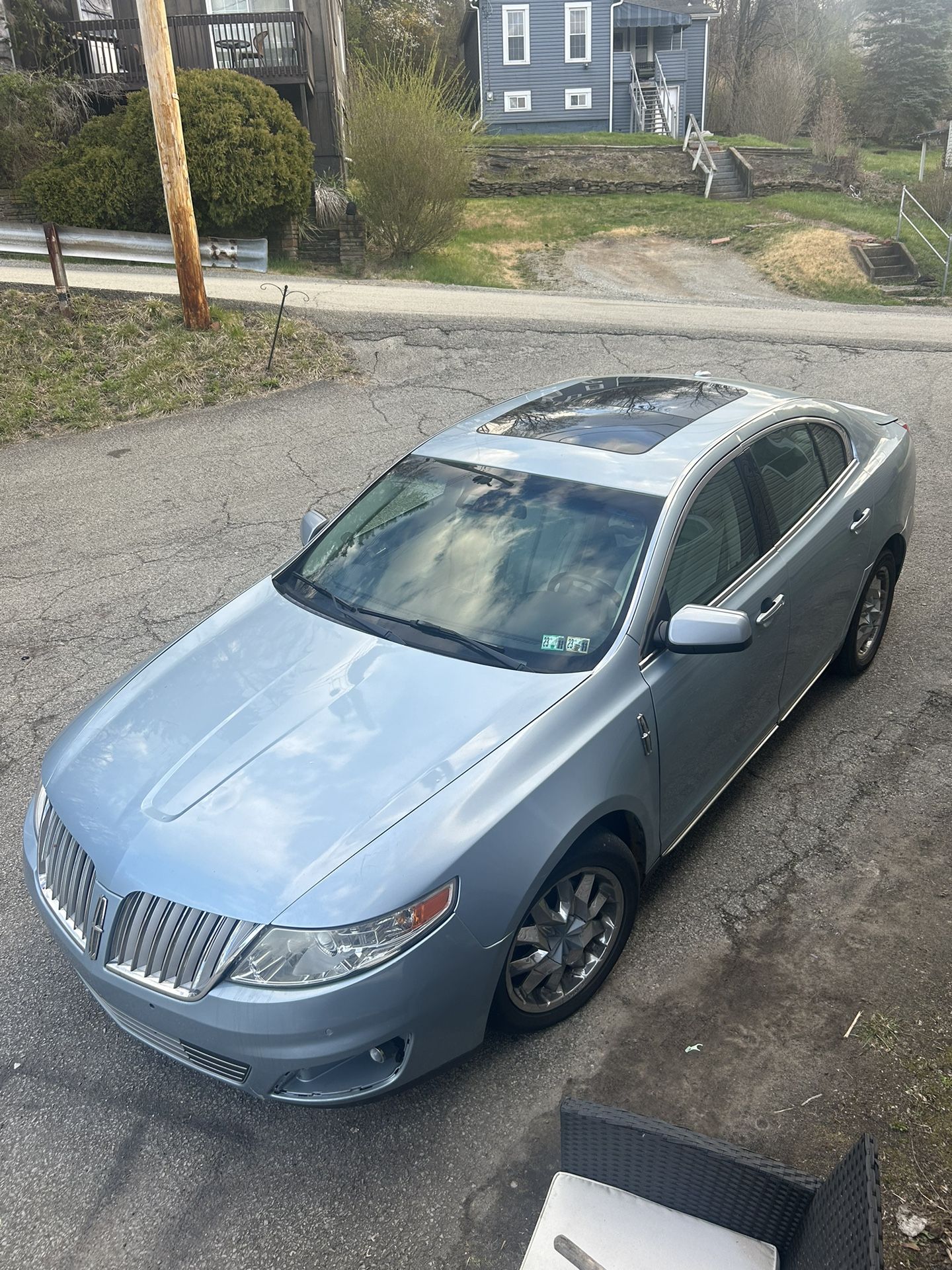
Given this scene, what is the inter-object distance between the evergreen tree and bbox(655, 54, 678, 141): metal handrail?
10.7 meters

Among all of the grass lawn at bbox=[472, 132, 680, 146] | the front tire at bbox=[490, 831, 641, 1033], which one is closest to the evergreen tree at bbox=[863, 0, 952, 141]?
the grass lawn at bbox=[472, 132, 680, 146]

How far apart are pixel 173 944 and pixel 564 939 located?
3.92 feet

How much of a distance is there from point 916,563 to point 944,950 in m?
3.68

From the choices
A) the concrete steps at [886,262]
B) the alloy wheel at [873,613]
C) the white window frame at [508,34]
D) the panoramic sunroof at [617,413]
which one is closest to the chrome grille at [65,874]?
the panoramic sunroof at [617,413]

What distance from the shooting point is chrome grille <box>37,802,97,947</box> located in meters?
2.98

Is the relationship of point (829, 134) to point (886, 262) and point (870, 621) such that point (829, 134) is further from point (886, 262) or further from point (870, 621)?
point (870, 621)

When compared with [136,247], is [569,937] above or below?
below

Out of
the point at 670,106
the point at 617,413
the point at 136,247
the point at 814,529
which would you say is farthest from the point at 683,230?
the point at 814,529

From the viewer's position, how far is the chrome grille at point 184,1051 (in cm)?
272

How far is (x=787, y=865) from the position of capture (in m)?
3.99

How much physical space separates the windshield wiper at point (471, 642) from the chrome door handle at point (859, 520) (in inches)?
82.3

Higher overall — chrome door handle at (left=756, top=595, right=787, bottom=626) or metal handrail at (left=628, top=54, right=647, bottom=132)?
metal handrail at (left=628, top=54, right=647, bottom=132)

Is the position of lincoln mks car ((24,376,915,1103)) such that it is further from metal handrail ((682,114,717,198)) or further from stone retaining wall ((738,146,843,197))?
stone retaining wall ((738,146,843,197))

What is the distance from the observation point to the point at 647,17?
36.7 metres
